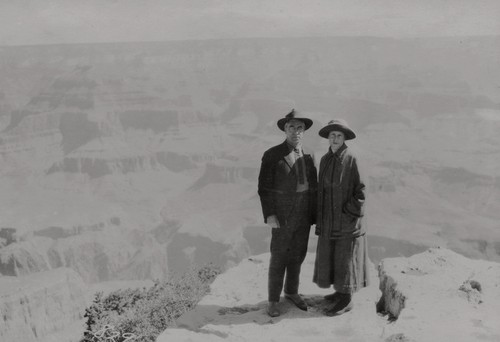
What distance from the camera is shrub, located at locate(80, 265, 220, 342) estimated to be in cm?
629

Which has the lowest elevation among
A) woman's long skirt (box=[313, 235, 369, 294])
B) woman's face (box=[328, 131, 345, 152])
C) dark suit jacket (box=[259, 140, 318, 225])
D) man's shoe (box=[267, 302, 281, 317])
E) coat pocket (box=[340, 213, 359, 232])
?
man's shoe (box=[267, 302, 281, 317])

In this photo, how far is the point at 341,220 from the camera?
17.2 ft

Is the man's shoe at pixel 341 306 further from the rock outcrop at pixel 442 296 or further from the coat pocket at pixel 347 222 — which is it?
the coat pocket at pixel 347 222

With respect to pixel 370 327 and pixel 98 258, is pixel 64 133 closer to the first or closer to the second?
pixel 98 258

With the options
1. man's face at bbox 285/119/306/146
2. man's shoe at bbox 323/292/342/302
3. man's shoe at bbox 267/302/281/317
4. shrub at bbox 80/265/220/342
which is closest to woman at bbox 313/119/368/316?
man's shoe at bbox 323/292/342/302

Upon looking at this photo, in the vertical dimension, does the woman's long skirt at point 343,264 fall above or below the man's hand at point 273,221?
below

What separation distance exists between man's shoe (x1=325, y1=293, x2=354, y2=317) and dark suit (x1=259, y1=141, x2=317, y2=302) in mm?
570

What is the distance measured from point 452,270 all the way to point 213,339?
334cm

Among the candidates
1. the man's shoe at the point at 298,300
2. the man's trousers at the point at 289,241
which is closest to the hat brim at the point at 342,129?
the man's trousers at the point at 289,241

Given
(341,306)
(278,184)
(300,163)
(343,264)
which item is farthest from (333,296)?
(300,163)

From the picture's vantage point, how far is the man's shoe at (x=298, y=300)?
5.54 metres

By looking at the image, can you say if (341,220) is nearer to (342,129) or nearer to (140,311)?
(342,129)

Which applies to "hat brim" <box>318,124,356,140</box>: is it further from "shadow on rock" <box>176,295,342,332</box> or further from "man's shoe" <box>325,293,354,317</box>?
"shadow on rock" <box>176,295,342,332</box>

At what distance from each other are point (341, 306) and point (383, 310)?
792 mm
